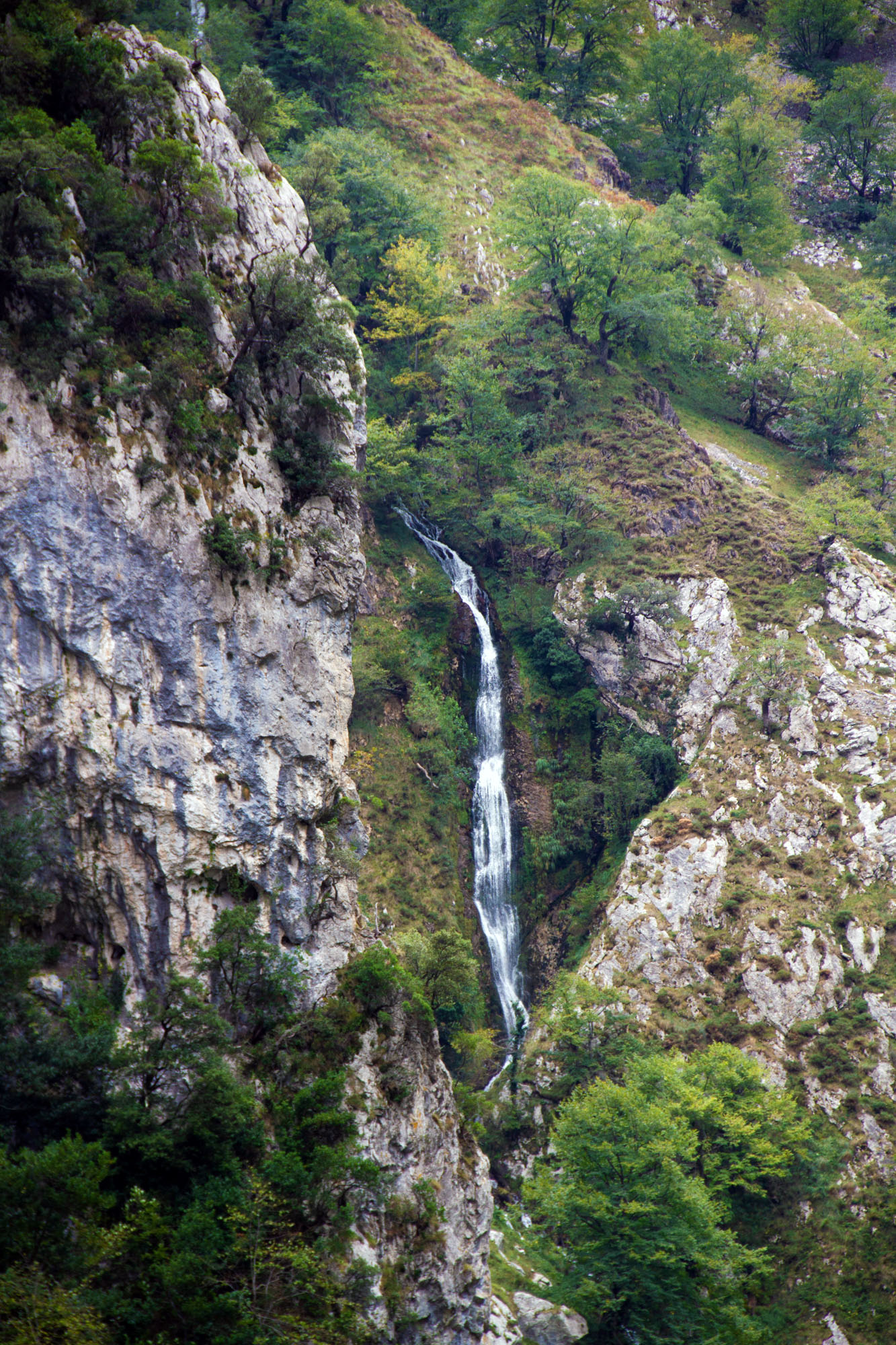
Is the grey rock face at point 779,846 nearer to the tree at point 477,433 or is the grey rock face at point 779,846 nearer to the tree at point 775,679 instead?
the tree at point 775,679

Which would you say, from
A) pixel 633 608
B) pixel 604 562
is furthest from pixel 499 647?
pixel 604 562

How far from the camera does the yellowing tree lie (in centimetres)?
4234

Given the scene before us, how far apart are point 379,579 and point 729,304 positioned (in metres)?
28.1

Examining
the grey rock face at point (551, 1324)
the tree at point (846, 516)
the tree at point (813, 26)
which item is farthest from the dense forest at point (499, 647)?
the tree at point (813, 26)

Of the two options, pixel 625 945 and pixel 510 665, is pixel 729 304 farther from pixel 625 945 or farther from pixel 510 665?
pixel 625 945

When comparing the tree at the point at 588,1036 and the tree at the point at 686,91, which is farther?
the tree at the point at 686,91

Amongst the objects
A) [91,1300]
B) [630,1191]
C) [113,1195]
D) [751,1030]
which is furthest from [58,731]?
[751,1030]

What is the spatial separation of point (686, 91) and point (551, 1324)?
67305 millimetres

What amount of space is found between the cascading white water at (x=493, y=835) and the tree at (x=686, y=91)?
3850 centimetres

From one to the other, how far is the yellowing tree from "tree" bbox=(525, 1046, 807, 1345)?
31455 mm

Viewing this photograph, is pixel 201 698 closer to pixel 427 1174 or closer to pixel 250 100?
pixel 427 1174

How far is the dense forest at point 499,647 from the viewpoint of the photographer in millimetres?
17719

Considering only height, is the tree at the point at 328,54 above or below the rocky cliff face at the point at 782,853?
above

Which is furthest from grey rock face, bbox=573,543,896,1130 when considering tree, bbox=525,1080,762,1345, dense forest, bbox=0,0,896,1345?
tree, bbox=525,1080,762,1345
